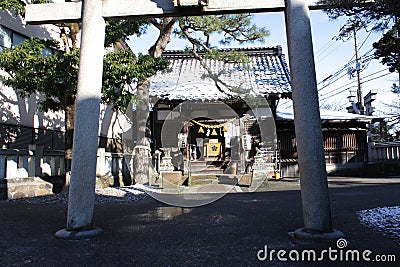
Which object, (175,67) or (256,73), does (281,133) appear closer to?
(256,73)

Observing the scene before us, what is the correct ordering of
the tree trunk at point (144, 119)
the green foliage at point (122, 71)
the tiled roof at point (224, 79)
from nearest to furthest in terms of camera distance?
the green foliage at point (122, 71) → the tree trunk at point (144, 119) → the tiled roof at point (224, 79)

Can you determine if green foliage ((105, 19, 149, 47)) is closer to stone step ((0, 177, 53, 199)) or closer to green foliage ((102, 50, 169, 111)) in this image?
green foliage ((102, 50, 169, 111))

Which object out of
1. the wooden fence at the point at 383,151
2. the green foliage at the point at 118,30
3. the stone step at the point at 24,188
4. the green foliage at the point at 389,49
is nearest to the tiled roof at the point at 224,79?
the green foliage at the point at 118,30

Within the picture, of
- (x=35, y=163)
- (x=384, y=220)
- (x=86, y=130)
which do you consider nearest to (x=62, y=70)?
(x=35, y=163)

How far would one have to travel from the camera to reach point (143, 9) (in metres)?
4.67

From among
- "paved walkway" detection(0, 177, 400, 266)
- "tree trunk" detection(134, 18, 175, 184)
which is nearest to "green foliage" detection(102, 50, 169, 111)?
"tree trunk" detection(134, 18, 175, 184)

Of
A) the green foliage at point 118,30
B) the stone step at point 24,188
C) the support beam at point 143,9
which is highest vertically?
the green foliage at point 118,30

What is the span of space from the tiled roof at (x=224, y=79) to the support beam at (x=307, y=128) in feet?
28.2

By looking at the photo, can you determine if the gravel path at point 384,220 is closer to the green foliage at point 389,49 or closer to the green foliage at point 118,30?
the green foliage at point 389,49

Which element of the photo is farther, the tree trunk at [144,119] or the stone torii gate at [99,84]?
the tree trunk at [144,119]

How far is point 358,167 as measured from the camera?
17109 mm

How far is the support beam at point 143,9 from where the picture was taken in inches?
180

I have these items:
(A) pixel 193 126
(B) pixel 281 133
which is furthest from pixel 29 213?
(B) pixel 281 133

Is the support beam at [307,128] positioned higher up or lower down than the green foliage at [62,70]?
lower down
